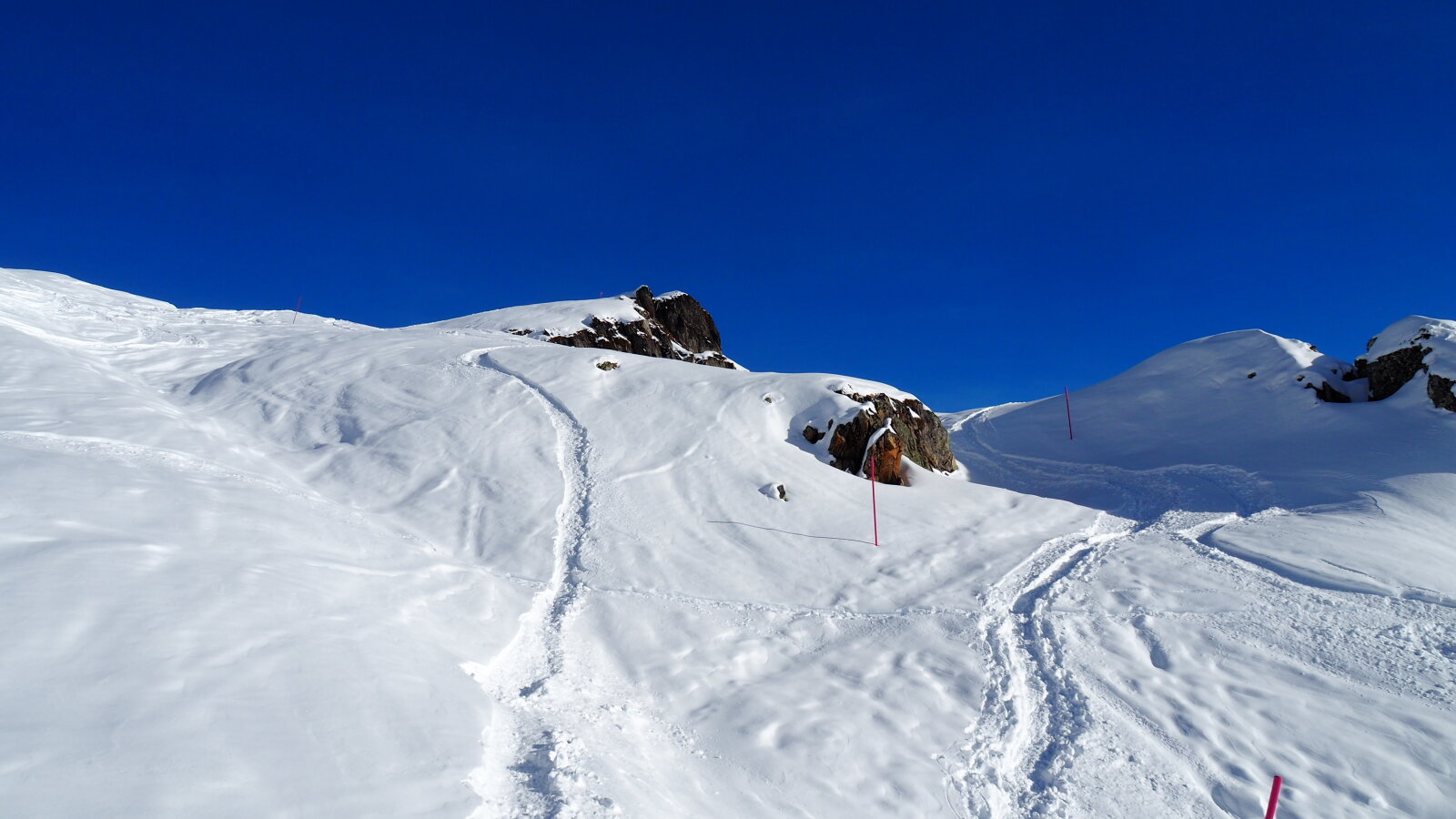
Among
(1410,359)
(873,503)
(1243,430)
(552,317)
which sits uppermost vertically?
(552,317)

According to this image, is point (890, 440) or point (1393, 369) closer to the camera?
point (890, 440)

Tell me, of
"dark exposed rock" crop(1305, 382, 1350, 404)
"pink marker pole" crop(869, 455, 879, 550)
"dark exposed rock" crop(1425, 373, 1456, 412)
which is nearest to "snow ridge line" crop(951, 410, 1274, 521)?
"pink marker pole" crop(869, 455, 879, 550)

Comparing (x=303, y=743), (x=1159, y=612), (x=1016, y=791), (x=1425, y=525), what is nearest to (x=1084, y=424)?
(x=1425, y=525)

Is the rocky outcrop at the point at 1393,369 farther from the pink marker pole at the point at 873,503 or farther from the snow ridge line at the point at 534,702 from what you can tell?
the snow ridge line at the point at 534,702

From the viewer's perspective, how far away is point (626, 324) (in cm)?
3681

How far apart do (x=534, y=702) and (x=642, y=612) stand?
2.80m

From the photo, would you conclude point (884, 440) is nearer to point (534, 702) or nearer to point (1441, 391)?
point (534, 702)

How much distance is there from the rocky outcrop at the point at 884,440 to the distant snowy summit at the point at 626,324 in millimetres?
14126

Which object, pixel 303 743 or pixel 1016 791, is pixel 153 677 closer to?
pixel 303 743

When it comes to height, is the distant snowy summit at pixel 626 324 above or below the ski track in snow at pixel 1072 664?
above

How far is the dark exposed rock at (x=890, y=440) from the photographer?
17.1m

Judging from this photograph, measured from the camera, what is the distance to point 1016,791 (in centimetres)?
627

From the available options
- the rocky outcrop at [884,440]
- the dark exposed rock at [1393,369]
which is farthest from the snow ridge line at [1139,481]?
the dark exposed rock at [1393,369]

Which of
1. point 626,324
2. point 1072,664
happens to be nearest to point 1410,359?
point 1072,664
